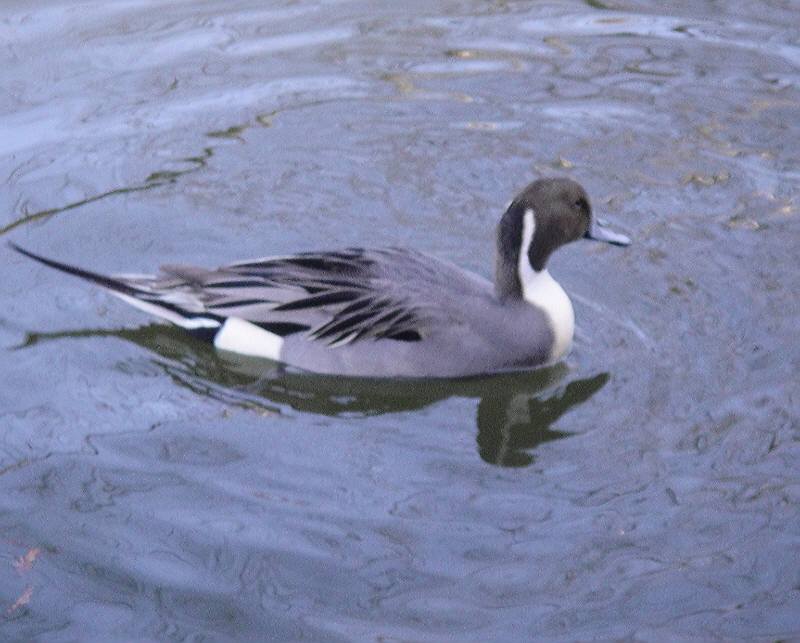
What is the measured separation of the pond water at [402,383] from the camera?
16.4 ft

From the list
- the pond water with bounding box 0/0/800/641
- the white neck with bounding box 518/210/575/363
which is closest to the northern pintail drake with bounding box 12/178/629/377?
the white neck with bounding box 518/210/575/363

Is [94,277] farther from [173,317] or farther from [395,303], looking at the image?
[395,303]

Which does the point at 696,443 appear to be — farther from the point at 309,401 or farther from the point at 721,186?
the point at 721,186

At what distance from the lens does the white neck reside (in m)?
6.49

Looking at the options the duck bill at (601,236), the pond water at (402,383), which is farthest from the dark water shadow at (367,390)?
the duck bill at (601,236)

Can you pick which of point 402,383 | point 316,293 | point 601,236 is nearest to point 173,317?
point 316,293

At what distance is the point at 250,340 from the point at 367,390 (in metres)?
0.59

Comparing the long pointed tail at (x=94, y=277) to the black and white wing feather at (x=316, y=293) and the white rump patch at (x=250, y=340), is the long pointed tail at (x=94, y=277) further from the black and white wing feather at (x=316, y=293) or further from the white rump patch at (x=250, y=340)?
the white rump patch at (x=250, y=340)

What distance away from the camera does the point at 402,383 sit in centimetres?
639

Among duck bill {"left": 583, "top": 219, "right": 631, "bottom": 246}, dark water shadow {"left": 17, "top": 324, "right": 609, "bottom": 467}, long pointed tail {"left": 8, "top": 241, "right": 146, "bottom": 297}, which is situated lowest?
dark water shadow {"left": 17, "top": 324, "right": 609, "bottom": 467}

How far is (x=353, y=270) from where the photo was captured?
6.57 meters

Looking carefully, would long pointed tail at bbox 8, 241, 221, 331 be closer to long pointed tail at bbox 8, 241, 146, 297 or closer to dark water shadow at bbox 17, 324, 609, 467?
long pointed tail at bbox 8, 241, 146, 297

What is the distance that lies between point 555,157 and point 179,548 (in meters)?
3.76

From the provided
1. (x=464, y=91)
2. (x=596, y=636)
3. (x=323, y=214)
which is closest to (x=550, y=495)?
(x=596, y=636)
